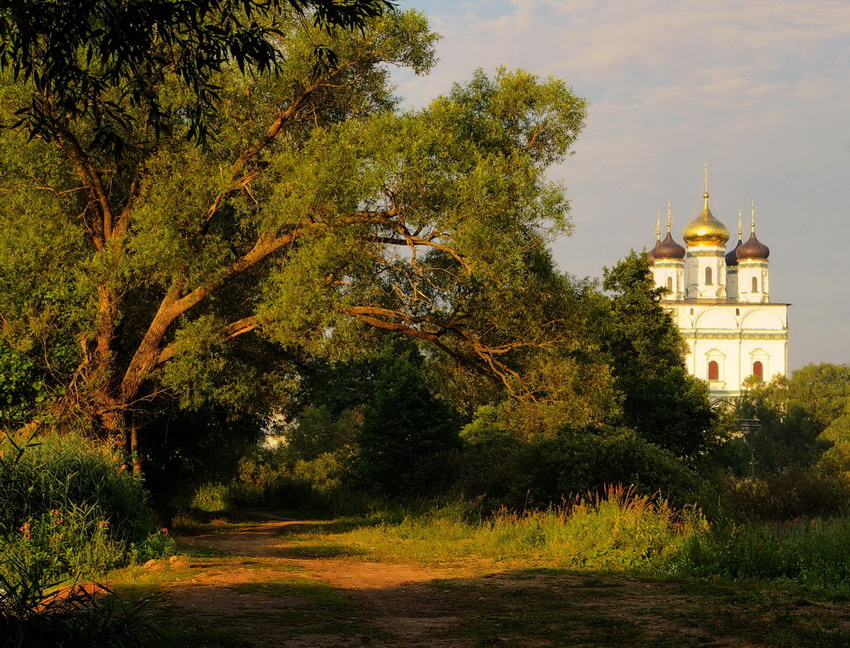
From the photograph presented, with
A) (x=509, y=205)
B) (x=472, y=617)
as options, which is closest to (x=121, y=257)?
(x=509, y=205)

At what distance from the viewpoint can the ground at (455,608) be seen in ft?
25.9

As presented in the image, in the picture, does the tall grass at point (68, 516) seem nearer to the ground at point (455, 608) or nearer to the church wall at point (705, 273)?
the ground at point (455, 608)

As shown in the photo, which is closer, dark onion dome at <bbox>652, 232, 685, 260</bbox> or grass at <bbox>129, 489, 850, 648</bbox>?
grass at <bbox>129, 489, 850, 648</bbox>

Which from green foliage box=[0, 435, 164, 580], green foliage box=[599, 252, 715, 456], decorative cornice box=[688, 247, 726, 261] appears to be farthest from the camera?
decorative cornice box=[688, 247, 726, 261]

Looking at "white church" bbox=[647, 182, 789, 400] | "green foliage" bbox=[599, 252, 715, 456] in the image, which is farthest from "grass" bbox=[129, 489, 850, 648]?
"white church" bbox=[647, 182, 789, 400]

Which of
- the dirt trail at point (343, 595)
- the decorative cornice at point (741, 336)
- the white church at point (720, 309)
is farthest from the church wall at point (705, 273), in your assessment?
the dirt trail at point (343, 595)

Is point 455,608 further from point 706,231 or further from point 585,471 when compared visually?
point 706,231

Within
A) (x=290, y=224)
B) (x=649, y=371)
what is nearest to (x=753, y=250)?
(x=649, y=371)

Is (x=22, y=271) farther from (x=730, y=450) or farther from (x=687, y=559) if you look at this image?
(x=730, y=450)

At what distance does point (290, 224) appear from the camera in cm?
1603

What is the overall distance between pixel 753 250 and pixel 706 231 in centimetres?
704

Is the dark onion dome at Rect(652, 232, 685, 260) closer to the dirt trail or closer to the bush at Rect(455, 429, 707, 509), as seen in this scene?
the bush at Rect(455, 429, 707, 509)

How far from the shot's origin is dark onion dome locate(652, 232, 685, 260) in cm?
12262

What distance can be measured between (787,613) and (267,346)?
1269cm
